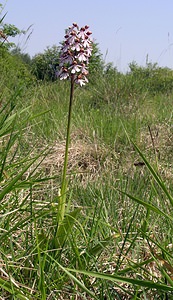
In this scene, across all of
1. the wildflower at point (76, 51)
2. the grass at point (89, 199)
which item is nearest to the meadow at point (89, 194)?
the grass at point (89, 199)

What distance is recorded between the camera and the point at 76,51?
1.90 meters

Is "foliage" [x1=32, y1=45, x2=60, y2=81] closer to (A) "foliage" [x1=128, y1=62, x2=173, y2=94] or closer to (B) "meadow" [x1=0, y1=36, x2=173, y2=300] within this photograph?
(B) "meadow" [x1=0, y1=36, x2=173, y2=300]

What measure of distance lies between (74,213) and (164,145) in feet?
6.80

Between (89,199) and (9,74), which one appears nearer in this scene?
(89,199)

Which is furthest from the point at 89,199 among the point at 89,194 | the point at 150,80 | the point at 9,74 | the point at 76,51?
the point at 150,80

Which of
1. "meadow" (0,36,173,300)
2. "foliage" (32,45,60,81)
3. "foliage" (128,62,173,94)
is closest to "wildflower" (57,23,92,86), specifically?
"meadow" (0,36,173,300)

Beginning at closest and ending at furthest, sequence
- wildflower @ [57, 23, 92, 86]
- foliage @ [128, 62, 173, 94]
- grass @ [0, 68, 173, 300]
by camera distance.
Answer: grass @ [0, 68, 173, 300], wildflower @ [57, 23, 92, 86], foliage @ [128, 62, 173, 94]

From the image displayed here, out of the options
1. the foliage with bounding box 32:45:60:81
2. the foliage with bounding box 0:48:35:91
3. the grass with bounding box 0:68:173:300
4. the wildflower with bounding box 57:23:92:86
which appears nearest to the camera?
the grass with bounding box 0:68:173:300

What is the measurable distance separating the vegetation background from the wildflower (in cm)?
21

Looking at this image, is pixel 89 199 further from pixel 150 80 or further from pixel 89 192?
pixel 150 80

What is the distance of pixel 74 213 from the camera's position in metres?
1.65

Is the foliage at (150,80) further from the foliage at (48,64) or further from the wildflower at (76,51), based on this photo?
the wildflower at (76,51)

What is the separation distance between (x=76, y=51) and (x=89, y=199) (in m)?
0.84

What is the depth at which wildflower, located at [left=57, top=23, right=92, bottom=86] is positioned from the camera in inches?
73.8
